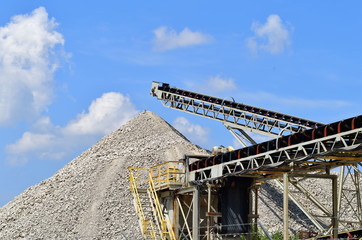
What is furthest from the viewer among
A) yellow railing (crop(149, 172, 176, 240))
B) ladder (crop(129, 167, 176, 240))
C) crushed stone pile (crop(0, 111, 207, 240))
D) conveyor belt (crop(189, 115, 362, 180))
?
crushed stone pile (crop(0, 111, 207, 240))

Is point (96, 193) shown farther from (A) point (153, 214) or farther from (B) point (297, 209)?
(B) point (297, 209)

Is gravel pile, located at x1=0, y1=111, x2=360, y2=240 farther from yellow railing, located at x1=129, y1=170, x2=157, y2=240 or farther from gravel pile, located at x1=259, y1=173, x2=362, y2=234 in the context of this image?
yellow railing, located at x1=129, y1=170, x2=157, y2=240

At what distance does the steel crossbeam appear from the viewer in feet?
67.7

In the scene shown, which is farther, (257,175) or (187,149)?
(187,149)

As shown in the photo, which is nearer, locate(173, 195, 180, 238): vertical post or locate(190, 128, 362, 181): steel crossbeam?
locate(190, 128, 362, 181): steel crossbeam

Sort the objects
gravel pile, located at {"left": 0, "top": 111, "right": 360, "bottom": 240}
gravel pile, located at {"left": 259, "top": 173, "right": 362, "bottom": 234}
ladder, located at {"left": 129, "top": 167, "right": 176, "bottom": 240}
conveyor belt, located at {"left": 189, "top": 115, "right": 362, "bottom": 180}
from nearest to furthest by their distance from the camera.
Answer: conveyor belt, located at {"left": 189, "top": 115, "right": 362, "bottom": 180} < ladder, located at {"left": 129, "top": 167, "right": 176, "bottom": 240} < gravel pile, located at {"left": 0, "top": 111, "right": 360, "bottom": 240} < gravel pile, located at {"left": 259, "top": 173, "right": 362, "bottom": 234}

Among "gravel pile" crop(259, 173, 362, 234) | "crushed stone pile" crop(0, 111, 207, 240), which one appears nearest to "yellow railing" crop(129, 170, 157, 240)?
"crushed stone pile" crop(0, 111, 207, 240)

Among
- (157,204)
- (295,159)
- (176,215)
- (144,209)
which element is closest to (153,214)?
(144,209)

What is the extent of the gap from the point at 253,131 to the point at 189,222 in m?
14.6

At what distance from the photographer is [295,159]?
22219mm

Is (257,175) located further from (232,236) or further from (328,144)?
(328,144)

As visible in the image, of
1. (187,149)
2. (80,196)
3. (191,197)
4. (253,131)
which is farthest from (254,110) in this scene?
(191,197)

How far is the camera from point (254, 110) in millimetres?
44375

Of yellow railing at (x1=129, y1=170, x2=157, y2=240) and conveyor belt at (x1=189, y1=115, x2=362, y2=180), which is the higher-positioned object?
conveyor belt at (x1=189, y1=115, x2=362, y2=180)
